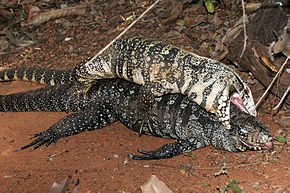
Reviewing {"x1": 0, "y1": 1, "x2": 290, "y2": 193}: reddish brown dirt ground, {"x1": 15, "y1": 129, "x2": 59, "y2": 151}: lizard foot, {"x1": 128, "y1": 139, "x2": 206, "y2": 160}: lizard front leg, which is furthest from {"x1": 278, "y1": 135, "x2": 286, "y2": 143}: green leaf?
{"x1": 15, "y1": 129, "x2": 59, "y2": 151}: lizard foot

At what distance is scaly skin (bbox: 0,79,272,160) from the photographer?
4.61 metres

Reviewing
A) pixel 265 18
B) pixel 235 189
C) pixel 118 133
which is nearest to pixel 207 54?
pixel 265 18

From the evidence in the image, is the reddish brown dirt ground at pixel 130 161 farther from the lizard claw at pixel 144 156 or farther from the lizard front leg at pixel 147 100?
the lizard front leg at pixel 147 100

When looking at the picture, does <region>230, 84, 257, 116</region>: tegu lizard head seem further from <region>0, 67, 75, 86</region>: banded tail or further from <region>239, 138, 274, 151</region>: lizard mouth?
<region>0, 67, 75, 86</region>: banded tail

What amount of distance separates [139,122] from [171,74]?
110 centimetres

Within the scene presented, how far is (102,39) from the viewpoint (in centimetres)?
814

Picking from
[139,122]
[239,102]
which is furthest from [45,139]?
[239,102]

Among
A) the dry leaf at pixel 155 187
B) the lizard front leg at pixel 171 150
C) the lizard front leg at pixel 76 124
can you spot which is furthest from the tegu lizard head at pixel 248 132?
the lizard front leg at pixel 76 124

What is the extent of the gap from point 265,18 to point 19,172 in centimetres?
472

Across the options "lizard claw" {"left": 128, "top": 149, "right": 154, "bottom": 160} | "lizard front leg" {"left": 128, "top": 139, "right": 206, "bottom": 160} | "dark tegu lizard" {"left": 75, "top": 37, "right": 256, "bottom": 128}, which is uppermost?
"dark tegu lizard" {"left": 75, "top": 37, "right": 256, "bottom": 128}

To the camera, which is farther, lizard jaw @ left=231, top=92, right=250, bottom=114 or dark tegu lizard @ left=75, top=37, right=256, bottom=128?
lizard jaw @ left=231, top=92, right=250, bottom=114

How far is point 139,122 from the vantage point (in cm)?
540

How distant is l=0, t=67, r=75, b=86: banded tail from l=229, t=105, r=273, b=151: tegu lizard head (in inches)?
129

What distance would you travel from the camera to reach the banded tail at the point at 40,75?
633 centimetres
